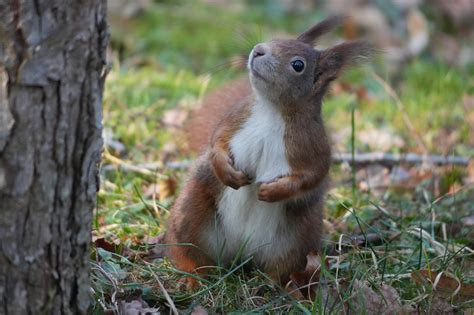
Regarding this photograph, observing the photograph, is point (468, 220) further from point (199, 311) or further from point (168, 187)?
point (199, 311)

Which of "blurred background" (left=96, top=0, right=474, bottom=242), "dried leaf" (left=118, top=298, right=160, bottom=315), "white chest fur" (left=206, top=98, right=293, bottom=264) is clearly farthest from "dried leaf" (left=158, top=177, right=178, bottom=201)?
"dried leaf" (left=118, top=298, right=160, bottom=315)

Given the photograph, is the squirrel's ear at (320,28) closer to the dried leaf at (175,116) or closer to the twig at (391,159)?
the twig at (391,159)

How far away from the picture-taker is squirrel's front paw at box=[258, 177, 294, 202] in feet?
8.89

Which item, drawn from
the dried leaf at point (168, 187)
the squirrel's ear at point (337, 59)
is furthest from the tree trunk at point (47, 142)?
the dried leaf at point (168, 187)

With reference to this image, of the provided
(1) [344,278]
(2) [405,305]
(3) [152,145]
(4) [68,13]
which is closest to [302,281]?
(1) [344,278]

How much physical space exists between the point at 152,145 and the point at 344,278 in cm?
184

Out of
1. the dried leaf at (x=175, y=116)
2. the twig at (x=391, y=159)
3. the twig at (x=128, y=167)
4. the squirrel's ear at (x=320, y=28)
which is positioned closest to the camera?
the squirrel's ear at (x=320, y=28)

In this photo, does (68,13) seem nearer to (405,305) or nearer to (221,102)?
(405,305)

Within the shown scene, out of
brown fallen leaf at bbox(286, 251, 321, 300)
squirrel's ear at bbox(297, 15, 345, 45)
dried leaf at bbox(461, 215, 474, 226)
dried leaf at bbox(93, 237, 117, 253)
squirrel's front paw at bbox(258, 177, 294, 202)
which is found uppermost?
squirrel's ear at bbox(297, 15, 345, 45)

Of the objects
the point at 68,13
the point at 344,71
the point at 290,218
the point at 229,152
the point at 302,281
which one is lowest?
the point at 302,281

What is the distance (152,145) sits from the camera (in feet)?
14.5

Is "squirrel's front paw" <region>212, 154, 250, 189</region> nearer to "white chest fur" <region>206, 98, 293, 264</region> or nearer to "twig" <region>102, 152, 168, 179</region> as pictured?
"white chest fur" <region>206, 98, 293, 264</region>

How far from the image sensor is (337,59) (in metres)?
2.89

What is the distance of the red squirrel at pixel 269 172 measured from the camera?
109 inches
